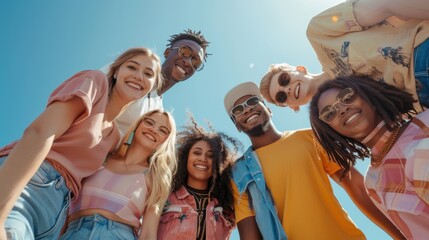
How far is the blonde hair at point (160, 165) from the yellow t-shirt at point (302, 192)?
0.99m

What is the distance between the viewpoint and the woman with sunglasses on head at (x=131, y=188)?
3.12m

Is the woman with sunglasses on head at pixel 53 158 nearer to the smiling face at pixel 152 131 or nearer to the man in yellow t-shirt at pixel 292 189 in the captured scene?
the smiling face at pixel 152 131

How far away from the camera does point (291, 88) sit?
191 inches

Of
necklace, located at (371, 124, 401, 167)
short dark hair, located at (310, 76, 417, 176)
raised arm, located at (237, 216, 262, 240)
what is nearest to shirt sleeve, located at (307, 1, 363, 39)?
short dark hair, located at (310, 76, 417, 176)

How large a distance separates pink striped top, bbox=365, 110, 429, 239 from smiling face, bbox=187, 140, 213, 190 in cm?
213

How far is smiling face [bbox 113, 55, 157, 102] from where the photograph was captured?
11.3 ft

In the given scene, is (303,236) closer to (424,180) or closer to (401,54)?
(424,180)

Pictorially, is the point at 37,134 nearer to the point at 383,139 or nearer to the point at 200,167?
the point at 200,167

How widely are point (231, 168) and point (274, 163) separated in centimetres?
66

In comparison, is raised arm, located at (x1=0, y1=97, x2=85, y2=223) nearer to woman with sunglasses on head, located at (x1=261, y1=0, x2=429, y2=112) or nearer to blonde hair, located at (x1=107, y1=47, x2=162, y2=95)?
blonde hair, located at (x1=107, y1=47, x2=162, y2=95)

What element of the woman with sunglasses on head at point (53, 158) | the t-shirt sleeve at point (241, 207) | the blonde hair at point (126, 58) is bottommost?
the t-shirt sleeve at point (241, 207)

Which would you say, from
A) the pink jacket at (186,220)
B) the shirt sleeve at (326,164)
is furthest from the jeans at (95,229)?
the shirt sleeve at (326,164)

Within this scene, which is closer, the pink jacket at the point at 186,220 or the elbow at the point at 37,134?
the elbow at the point at 37,134

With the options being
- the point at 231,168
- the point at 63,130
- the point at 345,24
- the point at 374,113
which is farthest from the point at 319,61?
the point at 63,130
